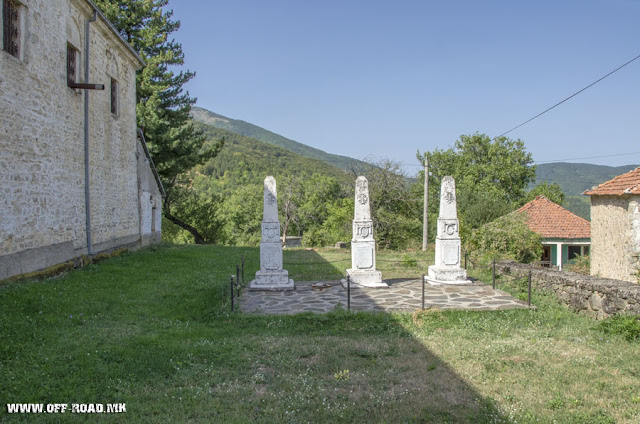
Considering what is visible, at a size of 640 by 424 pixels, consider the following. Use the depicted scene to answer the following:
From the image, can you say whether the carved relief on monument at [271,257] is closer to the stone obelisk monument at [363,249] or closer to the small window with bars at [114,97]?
the stone obelisk monument at [363,249]

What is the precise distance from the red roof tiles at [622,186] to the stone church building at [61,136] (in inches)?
579

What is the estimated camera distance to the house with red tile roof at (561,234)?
2234 centimetres

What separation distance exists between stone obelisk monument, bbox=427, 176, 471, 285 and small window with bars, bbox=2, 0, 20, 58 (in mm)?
10166

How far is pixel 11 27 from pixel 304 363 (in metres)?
9.13

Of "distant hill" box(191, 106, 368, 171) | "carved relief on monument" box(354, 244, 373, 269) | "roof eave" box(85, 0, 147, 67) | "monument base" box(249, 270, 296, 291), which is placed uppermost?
"distant hill" box(191, 106, 368, 171)

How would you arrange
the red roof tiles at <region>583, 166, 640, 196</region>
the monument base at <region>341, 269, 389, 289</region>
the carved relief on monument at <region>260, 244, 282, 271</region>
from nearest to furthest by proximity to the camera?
the carved relief on monument at <region>260, 244, 282, 271</region>
the monument base at <region>341, 269, 389, 289</region>
the red roof tiles at <region>583, 166, 640, 196</region>

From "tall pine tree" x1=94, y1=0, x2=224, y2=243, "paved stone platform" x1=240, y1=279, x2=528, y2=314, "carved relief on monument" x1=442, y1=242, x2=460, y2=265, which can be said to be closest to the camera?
"paved stone platform" x1=240, y1=279, x2=528, y2=314

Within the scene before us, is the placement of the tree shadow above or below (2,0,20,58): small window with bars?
below

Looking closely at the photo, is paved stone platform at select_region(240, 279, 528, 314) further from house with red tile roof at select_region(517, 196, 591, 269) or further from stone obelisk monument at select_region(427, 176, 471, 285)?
house with red tile roof at select_region(517, 196, 591, 269)

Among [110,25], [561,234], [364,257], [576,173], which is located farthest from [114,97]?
[576,173]

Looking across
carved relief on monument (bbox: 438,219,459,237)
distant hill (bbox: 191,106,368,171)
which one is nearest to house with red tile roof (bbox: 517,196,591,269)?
carved relief on monument (bbox: 438,219,459,237)

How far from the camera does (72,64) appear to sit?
12.2 meters

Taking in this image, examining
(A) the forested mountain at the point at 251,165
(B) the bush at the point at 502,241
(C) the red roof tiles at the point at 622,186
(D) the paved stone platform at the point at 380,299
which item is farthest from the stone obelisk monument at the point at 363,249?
(A) the forested mountain at the point at 251,165

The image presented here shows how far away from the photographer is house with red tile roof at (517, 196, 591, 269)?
22344 mm
